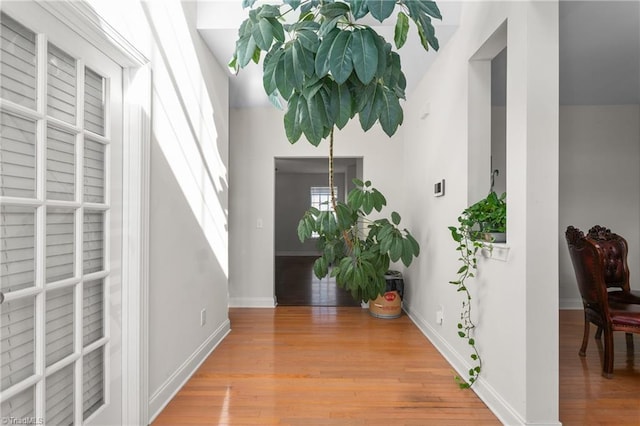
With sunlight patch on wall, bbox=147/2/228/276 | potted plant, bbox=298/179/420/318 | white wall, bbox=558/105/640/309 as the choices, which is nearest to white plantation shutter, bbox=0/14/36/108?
sunlight patch on wall, bbox=147/2/228/276

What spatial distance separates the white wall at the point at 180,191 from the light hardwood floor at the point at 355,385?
26 centimetres

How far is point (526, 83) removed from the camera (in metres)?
1.65

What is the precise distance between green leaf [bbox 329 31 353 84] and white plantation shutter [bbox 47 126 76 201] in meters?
1.18

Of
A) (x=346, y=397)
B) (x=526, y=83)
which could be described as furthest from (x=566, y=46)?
(x=346, y=397)

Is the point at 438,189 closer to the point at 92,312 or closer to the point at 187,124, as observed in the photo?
the point at 187,124

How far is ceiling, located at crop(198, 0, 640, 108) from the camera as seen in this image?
7.84ft

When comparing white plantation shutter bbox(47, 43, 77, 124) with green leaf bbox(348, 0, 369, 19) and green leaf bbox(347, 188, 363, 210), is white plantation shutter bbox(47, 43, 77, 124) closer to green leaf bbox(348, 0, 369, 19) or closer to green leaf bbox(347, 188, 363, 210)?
green leaf bbox(348, 0, 369, 19)

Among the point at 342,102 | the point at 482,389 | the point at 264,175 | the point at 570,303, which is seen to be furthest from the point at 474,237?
the point at 570,303

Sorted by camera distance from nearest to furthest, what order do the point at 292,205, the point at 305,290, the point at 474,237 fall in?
the point at 474,237 < the point at 305,290 < the point at 292,205

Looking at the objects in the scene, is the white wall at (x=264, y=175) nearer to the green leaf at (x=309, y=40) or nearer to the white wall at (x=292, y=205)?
the green leaf at (x=309, y=40)

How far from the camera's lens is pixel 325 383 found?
2199 mm

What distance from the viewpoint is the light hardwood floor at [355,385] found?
1.84 m

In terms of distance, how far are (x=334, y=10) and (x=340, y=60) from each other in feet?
1.15

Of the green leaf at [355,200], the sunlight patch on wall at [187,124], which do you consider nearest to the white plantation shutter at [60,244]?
the sunlight patch on wall at [187,124]
